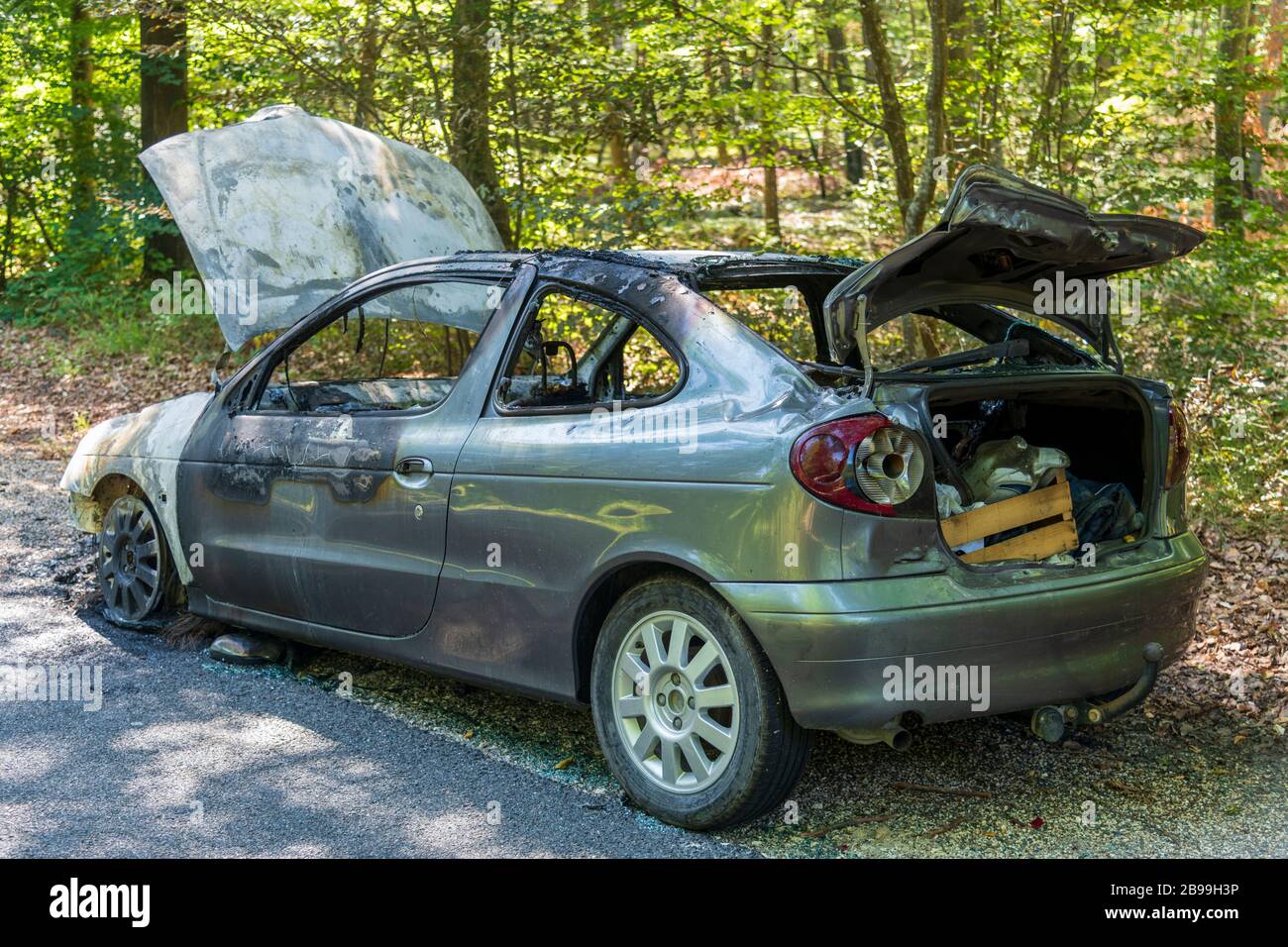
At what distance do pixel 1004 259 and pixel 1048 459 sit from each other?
2.34 ft

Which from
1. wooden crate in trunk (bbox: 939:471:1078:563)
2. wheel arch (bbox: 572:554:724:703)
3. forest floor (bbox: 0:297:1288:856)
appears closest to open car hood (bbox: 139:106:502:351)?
forest floor (bbox: 0:297:1288:856)

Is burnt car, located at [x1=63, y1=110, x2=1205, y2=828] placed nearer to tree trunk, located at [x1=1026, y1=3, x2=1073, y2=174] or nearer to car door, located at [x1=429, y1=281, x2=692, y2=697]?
car door, located at [x1=429, y1=281, x2=692, y2=697]

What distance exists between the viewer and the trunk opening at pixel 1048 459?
414 centimetres

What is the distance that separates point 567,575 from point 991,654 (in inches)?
53.9

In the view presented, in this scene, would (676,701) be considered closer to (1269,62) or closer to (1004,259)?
(1004,259)

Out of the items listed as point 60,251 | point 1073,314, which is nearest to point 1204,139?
point 1073,314

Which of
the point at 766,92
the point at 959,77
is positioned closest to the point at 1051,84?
→ the point at 959,77

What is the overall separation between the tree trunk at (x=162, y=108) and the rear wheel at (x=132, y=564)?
994 centimetres

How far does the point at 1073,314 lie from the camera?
187 inches

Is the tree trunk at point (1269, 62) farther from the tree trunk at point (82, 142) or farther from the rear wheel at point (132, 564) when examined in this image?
the tree trunk at point (82, 142)

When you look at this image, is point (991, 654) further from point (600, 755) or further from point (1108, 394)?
point (600, 755)

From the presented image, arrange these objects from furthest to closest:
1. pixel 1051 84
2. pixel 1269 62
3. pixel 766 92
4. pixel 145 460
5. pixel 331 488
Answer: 1. pixel 1269 62
2. pixel 766 92
3. pixel 1051 84
4. pixel 145 460
5. pixel 331 488

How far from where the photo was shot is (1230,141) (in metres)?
9.20

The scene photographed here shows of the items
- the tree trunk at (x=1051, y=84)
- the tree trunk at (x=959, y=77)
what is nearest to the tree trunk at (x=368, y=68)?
the tree trunk at (x=959, y=77)
